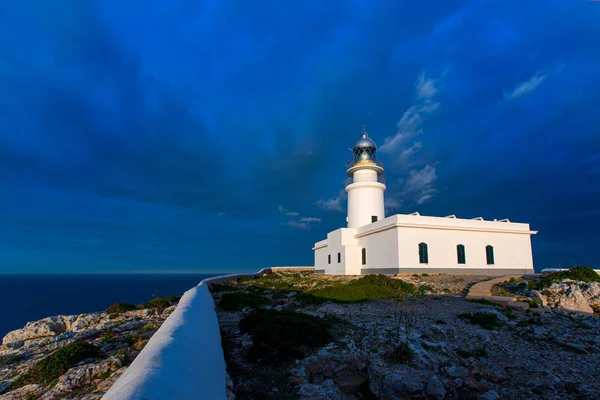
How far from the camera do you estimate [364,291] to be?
43.8 feet

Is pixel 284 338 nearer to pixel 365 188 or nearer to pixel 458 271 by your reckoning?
pixel 458 271

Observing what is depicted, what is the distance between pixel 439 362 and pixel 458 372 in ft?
1.44

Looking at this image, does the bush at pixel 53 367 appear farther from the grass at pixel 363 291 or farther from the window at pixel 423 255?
the window at pixel 423 255

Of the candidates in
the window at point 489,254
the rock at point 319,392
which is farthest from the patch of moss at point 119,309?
the window at point 489,254

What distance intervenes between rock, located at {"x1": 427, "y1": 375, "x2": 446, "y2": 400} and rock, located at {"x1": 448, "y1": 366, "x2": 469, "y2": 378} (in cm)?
47

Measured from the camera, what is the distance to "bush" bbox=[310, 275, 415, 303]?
12.6 meters

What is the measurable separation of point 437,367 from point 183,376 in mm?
4270

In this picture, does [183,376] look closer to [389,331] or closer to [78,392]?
[78,392]

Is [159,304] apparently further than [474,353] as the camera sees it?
Yes

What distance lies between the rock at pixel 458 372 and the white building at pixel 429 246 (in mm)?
15576

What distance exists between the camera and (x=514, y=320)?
847 cm

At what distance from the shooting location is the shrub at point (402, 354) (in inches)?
215

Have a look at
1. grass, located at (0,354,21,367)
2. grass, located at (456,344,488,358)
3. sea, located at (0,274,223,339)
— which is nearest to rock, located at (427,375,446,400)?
grass, located at (456,344,488,358)

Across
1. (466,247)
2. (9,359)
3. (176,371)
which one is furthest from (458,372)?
(466,247)
